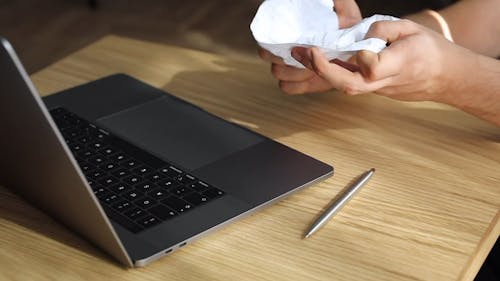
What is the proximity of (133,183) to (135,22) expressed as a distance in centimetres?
241

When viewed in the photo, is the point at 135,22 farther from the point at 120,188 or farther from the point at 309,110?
the point at 120,188

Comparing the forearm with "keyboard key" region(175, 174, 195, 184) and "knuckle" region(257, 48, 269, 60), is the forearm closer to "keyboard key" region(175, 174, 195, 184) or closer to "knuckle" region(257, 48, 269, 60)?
"knuckle" region(257, 48, 269, 60)

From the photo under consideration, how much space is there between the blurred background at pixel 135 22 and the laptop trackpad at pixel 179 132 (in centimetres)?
183

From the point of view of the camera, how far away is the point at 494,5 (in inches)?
53.8

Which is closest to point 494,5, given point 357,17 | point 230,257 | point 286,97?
point 357,17

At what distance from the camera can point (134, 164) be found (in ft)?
3.32

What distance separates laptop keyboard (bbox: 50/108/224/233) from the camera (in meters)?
0.92

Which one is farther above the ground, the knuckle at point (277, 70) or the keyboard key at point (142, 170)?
the knuckle at point (277, 70)

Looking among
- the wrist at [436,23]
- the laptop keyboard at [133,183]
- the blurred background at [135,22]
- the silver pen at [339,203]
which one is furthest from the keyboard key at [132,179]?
the blurred background at [135,22]

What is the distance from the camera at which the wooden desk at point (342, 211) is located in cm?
86

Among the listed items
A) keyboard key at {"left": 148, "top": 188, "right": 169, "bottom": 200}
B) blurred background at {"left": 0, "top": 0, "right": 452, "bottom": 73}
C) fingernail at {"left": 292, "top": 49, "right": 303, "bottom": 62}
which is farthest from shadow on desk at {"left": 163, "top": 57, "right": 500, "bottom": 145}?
blurred background at {"left": 0, "top": 0, "right": 452, "bottom": 73}

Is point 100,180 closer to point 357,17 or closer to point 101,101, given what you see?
point 101,101

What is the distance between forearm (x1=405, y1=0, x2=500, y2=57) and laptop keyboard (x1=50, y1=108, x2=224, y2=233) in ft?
1.76

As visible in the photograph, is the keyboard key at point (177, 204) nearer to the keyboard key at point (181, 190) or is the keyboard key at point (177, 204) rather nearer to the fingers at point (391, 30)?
the keyboard key at point (181, 190)
